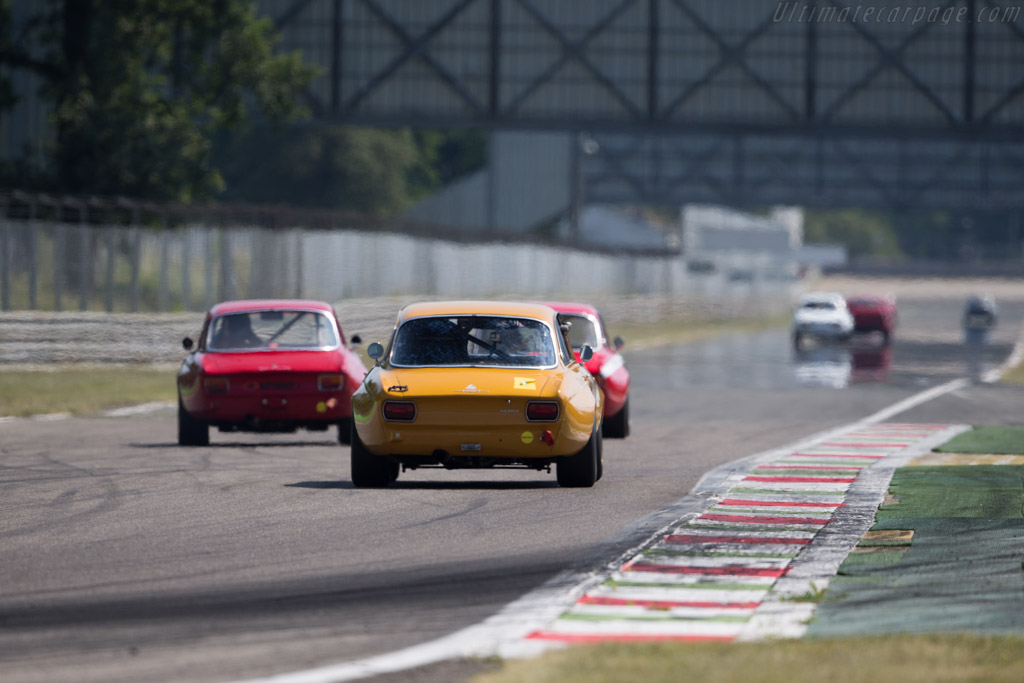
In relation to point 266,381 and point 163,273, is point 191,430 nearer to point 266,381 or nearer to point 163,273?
point 266,381

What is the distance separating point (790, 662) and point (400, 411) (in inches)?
251

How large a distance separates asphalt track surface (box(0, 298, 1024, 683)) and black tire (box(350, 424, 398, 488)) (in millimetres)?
125

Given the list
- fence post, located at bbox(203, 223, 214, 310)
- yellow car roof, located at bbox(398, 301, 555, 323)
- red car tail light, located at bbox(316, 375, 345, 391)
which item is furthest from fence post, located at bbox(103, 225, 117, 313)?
yellow car roof, located at bbox(398, 301, 555, 323)

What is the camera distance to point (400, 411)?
1306cm

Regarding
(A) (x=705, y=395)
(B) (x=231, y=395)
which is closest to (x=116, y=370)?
(A) (x=705, y=395)

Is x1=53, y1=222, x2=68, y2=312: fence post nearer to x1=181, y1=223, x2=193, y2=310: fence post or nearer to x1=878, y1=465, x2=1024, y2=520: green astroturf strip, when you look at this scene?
x1=181, y1=223, x2=193, y2=310: fence post

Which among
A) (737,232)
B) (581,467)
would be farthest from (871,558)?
(737,232)

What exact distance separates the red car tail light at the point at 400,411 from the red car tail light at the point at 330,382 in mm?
4161

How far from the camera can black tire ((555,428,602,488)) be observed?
1359 cm

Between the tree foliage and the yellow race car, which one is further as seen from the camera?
the tree foliage

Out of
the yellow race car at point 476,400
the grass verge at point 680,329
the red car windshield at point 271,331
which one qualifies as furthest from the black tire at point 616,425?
the grass verge at point 680,329

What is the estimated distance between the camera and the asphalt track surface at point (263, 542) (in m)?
7.65

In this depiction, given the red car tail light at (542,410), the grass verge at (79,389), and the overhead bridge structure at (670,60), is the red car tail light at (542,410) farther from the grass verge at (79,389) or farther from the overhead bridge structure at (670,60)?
the overhead bridge structure at (670,60)

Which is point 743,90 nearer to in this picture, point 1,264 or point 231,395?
point 1,264
